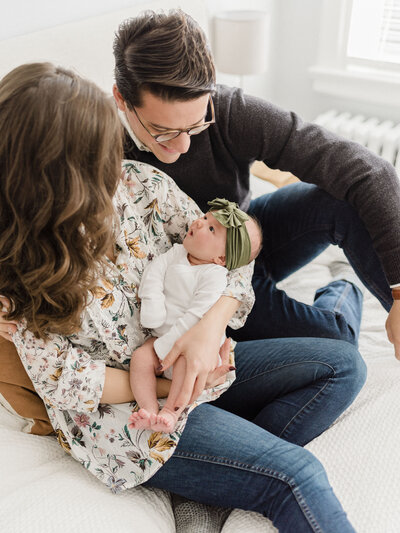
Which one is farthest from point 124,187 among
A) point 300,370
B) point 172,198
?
point 300,370

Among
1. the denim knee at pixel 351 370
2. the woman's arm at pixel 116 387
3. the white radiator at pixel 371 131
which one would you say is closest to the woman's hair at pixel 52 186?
the woman's arm at pixel 116 387

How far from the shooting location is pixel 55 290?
865mm

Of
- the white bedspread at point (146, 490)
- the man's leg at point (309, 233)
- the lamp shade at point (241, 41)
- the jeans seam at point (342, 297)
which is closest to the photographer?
the white bedspread at point (146, 490)

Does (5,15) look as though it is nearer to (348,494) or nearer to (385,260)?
(385,260)

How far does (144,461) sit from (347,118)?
85.4 inches

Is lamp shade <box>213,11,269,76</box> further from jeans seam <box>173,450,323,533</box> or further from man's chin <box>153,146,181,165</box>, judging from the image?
jeans seam <box>173,450,323,533</box>

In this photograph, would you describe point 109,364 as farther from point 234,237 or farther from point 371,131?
point 371,131

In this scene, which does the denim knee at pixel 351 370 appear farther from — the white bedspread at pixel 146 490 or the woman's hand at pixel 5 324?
the woman's hand at pixel 5 324

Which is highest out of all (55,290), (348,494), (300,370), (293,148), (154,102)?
(154,102)

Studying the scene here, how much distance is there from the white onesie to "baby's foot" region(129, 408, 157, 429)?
0.51 ft

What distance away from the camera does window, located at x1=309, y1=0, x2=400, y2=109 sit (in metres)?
2.47

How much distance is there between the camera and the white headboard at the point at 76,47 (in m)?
1.39

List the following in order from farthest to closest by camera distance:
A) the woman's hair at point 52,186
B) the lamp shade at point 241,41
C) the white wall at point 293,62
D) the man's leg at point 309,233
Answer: the white wall at point 293,62
the lamp shade at point 241,41
the man's leg at point 309,233
the woman's hair at point 52,186

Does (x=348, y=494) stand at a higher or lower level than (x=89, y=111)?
lower
